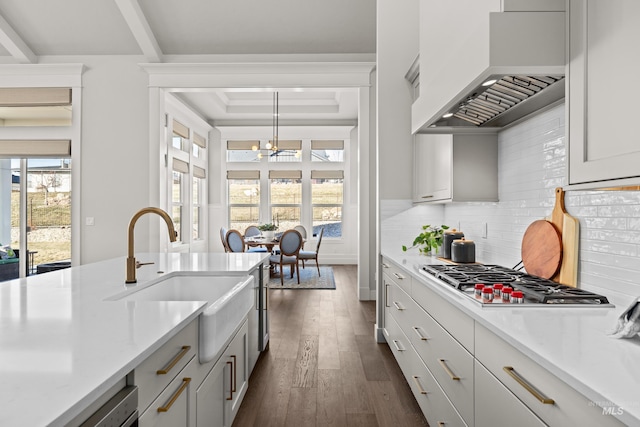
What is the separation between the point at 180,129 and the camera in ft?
22.1

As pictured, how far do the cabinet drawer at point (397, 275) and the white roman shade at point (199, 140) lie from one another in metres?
5.58

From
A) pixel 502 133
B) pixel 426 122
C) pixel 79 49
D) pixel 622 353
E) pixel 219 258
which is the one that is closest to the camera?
pixel 622 353

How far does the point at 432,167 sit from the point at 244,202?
6298mm

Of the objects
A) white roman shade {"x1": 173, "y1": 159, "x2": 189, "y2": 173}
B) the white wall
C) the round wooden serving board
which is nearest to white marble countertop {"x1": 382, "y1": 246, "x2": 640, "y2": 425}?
the white wall

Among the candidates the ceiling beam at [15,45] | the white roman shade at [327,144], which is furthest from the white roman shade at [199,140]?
the ceiling beam at [15,45]

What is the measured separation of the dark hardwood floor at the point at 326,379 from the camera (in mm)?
2160

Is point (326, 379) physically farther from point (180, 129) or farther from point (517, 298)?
point (180, 129)

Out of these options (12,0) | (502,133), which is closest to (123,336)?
(502,133)

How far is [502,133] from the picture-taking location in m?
2.45

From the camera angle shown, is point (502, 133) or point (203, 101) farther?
point (203, 101)

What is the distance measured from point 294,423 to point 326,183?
683 cm

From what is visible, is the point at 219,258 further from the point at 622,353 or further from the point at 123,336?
the point at 622,353

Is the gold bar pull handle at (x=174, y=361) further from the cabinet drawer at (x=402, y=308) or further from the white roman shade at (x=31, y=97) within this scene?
the white roman shade at (x=31, y=97)

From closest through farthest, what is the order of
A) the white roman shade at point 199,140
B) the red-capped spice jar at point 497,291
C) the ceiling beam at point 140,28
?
the red-capped spice jar at point 497,291 → the ceiling beam at point 140,28 → the white roman shade at point 199,140
